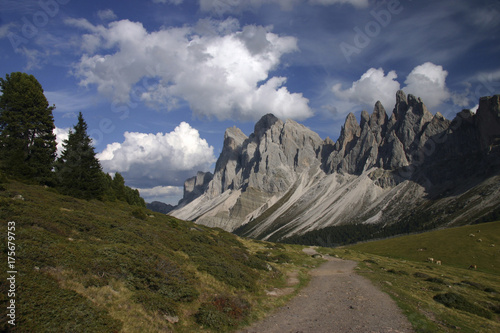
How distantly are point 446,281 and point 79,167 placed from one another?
53.2 metres

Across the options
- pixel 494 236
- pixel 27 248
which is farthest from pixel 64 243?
pixel 494 236

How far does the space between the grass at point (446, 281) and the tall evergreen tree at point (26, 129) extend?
157 ft

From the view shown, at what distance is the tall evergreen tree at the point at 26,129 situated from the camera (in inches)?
1487

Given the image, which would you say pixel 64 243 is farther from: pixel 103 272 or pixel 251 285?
pixel 251 285

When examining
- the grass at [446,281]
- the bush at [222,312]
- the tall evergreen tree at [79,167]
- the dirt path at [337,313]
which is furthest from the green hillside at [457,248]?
the tall evergreen tree at [79,167]

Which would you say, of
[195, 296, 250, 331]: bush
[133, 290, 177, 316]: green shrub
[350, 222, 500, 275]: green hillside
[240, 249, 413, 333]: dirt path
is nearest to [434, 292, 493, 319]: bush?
[240, 249, 413, 333]: dirt path

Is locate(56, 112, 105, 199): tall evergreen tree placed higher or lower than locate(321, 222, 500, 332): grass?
higher

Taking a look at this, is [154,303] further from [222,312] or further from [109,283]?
[222,312]

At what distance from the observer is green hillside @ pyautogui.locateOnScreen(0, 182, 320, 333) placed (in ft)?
32.8

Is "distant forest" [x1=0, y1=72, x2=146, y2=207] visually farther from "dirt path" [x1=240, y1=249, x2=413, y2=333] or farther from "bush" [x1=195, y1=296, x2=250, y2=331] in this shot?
"dirt path" [x1=240, y1=249, x2=413, y2=333]

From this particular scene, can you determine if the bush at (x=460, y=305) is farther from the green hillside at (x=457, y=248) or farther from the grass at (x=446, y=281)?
the green hillside at (x=457, y=248)

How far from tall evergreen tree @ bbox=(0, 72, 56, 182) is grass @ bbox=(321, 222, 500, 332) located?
157ft

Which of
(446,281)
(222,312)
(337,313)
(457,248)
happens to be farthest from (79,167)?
(457,248)

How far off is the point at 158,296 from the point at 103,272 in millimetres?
3221
